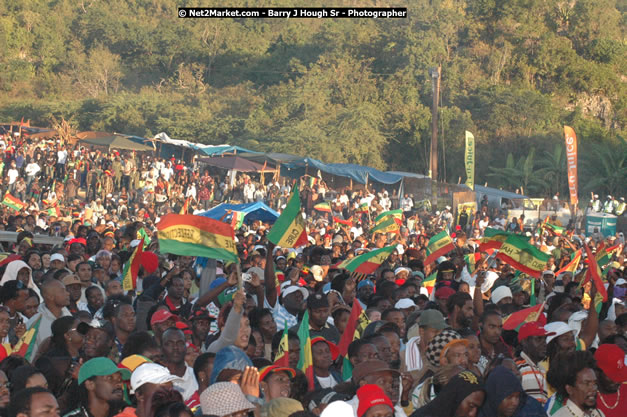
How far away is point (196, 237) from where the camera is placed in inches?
306

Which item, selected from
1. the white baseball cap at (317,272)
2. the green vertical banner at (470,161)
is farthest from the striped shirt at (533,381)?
the green vertical banner at (470,161)

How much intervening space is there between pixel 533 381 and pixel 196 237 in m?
3.22

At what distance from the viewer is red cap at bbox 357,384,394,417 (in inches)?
164

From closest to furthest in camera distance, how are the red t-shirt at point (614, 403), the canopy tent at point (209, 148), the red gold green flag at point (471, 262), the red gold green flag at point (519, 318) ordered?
the red t-shirt at point (614, 403) → the red gold green flag at point (519, 318) → the red gold green flag at point (471, 262) → the canopy tent at point (209, 148)

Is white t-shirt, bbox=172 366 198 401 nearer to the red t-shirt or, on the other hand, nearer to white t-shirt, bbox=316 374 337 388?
white t-shirt, bbox=316 374 337 388

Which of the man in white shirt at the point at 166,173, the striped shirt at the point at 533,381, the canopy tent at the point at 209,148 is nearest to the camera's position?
the striped shirt at the point at 533,381

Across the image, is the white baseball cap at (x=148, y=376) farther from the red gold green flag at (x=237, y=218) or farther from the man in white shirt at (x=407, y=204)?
the man in white shirt at (x=407, y=204)

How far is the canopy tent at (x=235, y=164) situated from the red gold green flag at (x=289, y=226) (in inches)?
833

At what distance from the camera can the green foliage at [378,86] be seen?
3938 cm

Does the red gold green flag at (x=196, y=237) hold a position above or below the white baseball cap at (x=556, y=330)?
above

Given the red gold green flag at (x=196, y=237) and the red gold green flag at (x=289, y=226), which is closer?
the red gold green flag at (x=196, y=237)

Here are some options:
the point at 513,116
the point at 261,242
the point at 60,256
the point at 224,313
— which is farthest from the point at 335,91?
the point at 224,313

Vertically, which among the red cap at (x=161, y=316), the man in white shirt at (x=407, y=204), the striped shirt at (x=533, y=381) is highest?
the red cap at (x=161, y=316)

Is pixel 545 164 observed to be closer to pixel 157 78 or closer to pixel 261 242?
pixel 157 78
